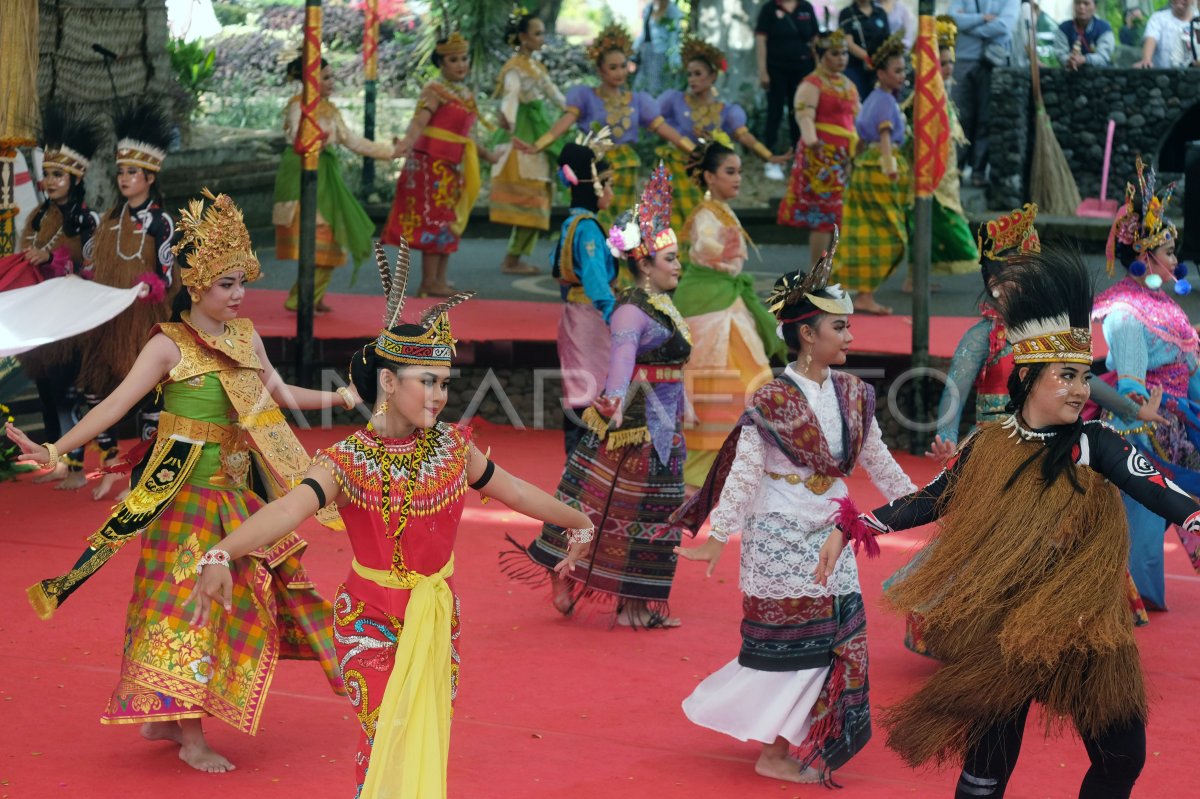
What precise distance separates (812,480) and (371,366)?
1574 mm

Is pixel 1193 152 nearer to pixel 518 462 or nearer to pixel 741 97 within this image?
pixel 518 462

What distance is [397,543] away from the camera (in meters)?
4.13

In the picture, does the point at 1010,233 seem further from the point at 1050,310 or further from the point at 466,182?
the point at 466,182

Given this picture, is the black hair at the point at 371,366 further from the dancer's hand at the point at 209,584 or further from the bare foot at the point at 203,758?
the bare foot at the point at 203,758

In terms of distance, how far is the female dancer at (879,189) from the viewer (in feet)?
36.9

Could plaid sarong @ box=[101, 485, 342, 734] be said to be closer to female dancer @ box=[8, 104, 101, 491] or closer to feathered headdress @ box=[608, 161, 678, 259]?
feathered headdress @ box=[608, 161, 678, 259]

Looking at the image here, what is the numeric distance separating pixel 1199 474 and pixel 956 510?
94 cm

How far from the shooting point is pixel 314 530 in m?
8.20

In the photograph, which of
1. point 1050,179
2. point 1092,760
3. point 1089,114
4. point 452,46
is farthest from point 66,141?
point 1089,114

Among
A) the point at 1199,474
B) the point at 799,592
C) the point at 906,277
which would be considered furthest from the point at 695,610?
the point at 906,277

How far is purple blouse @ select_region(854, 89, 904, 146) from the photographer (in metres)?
11.2

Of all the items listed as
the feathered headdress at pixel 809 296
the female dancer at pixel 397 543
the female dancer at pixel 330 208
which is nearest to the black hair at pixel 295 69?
the female dancer at pixel 330 208

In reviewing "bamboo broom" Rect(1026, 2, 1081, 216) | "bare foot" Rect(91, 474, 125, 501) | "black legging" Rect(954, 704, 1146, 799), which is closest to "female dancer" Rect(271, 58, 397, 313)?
"bare foot" Rect(91, 474, 125, 501)

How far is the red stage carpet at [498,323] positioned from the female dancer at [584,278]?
2.48 metres
